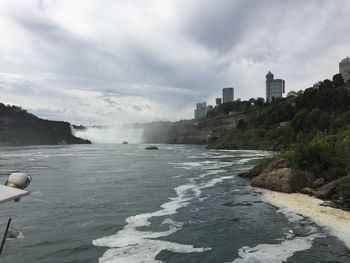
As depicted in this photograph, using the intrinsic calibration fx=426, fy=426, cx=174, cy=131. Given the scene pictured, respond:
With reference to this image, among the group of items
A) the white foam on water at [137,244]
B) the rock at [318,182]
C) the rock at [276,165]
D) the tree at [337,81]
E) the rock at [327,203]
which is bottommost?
the white foam on water at [137,244]

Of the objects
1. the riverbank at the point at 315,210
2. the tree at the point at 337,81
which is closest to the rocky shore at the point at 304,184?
the riverbank at the point at 315,210

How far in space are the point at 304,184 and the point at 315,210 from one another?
8.07 meters

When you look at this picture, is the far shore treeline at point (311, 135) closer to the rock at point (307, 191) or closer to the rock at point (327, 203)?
the rock at point (327, 203)

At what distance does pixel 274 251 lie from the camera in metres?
17.0

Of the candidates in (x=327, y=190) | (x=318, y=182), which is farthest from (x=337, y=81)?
(x=327, y=190)

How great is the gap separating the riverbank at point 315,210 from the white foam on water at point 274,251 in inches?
71.9

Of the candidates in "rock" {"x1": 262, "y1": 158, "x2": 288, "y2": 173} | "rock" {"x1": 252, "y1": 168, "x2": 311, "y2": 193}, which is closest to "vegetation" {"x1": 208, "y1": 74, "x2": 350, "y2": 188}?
"rock" {"x1": 262, "y1": 158, "x2": 288, "y2": 173}

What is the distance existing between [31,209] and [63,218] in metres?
3.54

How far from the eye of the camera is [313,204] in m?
26.2

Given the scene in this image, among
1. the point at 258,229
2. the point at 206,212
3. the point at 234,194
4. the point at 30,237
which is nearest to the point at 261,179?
the point at 234,194

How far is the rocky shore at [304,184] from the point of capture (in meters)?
27.0

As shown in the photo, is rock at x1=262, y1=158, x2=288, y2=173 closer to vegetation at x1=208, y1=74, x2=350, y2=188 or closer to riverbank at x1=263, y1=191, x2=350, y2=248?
vegetation at x1=208, y1=74, x2=350, y2=188

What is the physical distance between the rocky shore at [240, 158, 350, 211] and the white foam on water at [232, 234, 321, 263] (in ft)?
24.7

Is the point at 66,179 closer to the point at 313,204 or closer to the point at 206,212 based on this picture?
the point at 206,212
